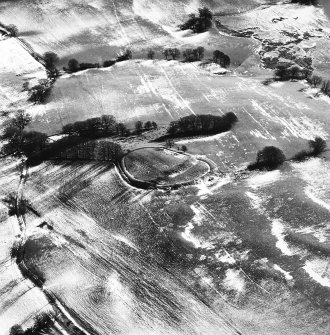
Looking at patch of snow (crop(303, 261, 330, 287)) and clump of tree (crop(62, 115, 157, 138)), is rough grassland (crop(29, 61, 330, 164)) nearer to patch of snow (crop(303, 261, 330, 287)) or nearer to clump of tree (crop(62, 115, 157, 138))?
clump of tree (crop(62, 115, 157, 138))

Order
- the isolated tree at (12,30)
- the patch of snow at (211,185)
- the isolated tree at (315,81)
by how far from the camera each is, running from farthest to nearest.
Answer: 1. the isolated tree at (12,30)
2. the isolated tree at (315,81)
3. the patch of snow at (211,185)

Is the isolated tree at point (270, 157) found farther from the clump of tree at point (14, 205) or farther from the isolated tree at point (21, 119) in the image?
the isolated tree at point (21, 119)

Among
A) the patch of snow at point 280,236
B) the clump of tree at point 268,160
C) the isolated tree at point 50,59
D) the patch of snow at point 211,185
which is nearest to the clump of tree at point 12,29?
the isolated tree at point 50,59

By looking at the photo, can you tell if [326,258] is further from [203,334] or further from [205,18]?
[205,18]

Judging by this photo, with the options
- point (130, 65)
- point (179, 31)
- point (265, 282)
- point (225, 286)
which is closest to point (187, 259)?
point (225, 286)

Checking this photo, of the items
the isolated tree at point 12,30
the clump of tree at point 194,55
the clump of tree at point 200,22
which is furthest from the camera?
the clump of tree at point 200,22
